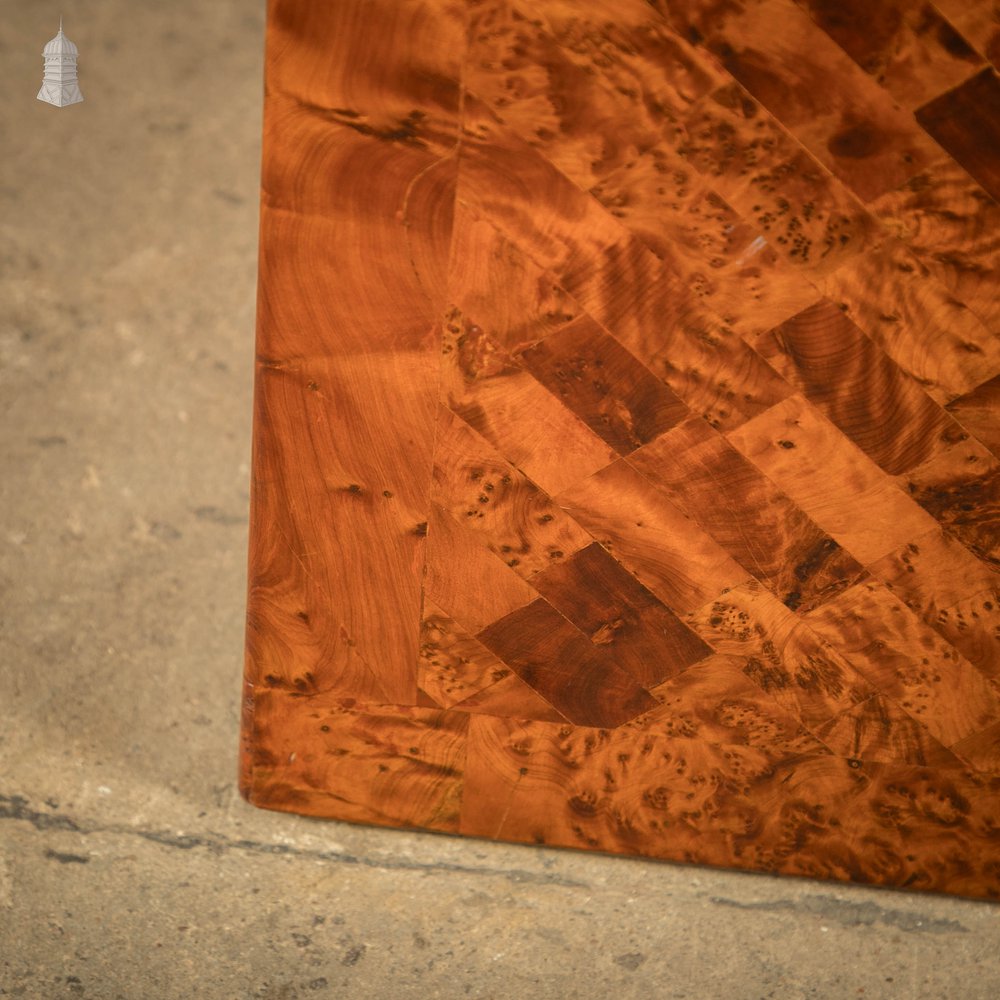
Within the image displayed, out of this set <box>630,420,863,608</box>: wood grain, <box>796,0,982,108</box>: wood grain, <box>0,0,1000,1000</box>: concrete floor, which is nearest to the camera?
<box>796,0,982,108</box>: wood grain

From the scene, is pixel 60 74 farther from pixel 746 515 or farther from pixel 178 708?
pixel 746 515

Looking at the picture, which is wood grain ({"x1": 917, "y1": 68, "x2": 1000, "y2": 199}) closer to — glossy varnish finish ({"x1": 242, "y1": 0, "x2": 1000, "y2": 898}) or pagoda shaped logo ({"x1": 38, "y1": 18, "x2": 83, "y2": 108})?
glossy varnish finish ({"x1": 242, "y1": 0, "x2": 1000, "y2": 898})

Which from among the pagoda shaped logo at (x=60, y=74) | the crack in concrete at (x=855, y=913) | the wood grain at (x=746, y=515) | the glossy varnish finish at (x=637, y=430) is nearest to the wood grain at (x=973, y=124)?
the glossy varnish finish at (x=637, y=430)

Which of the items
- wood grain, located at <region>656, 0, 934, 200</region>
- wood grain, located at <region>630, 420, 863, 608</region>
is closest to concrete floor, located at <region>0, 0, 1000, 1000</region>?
wood grain, located at <region>630, 420, 863, 608</region>

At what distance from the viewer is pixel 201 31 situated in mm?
1835

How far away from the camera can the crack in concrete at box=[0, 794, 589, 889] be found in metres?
1.17

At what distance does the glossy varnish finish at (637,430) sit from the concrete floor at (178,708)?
66 mm

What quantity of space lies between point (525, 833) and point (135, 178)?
1323mm

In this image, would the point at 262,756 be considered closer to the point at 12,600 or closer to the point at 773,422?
the point at 12,600

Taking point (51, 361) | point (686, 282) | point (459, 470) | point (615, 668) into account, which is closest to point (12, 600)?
point (51, 361)

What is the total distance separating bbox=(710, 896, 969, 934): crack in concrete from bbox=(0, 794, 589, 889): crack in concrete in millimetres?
218

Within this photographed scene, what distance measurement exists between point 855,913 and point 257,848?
0.72m

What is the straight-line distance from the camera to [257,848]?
46.4 inches

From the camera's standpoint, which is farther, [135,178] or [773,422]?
[135,178]
